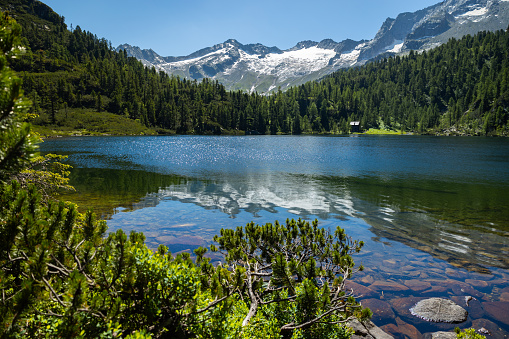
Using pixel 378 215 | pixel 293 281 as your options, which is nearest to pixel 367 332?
pixel 293 281

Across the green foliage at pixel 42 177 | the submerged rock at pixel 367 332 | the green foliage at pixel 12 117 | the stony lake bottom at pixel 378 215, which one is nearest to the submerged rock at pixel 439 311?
the stony lake bottom at pixel 378 215

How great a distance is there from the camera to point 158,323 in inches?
186

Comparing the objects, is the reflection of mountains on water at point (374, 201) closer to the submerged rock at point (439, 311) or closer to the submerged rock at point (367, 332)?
the submerged rock at point (439, 311)

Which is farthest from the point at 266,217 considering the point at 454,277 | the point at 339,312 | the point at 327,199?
the point at 339,312

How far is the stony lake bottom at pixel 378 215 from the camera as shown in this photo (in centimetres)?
1131

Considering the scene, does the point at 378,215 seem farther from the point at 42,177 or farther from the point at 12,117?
the point at 12,117

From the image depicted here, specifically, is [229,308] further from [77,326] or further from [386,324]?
[386,324]

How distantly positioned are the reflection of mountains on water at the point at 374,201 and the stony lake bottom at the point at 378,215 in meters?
0.09

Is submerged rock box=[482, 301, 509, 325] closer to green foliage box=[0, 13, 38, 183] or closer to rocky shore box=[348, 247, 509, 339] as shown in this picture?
rocky shore box=[348, 247, 509, 339]

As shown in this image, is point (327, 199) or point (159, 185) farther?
point (159, 185)

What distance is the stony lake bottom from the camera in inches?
445

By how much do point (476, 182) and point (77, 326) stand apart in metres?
47.4

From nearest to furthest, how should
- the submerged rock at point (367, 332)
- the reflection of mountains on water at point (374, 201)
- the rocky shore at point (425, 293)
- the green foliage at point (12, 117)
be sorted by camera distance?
1. the green foliage at point (12, 117)
2. the submerged rock at point (367, 332)
3. the rocky shore at point (425, 293)
4. the reflection of mountains on water at point (374, 201)

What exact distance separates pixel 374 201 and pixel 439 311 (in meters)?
18.0
